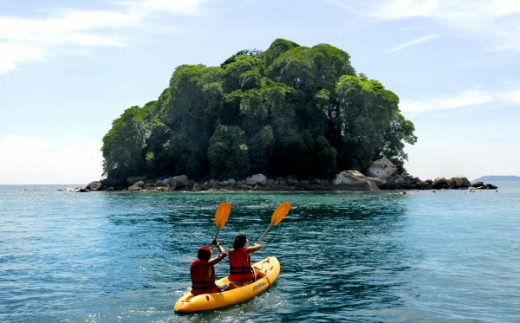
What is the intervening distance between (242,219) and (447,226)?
12647 mm

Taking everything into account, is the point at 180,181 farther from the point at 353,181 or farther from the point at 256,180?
the point at 353,181

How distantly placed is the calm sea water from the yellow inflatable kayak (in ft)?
0.68

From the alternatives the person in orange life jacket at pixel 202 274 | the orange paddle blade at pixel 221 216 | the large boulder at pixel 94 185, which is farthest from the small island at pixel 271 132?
the person in orange life jacket at pixel 202 274

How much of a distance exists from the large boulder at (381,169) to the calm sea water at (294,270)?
141 ft

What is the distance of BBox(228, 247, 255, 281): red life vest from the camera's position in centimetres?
1398

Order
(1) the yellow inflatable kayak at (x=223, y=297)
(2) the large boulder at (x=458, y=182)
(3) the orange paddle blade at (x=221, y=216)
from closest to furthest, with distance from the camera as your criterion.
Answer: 1. (1) the yellow inflatable kayak at (x=223, y=297)
2. (3) the orange paddle blade at (x=221, y=216)
3. (2) the large boulder at (x=458, y=182)

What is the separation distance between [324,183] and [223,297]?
6152cm

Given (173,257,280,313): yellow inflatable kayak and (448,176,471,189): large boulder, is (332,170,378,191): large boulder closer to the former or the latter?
(448,176,471,189): large boulder

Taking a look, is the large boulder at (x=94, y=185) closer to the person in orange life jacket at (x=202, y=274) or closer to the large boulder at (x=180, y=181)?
the large boulder at (x=180, y=181)

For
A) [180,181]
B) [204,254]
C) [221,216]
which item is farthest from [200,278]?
[180,181]

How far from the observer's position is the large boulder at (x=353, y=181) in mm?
70875

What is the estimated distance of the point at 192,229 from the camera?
2870 cm

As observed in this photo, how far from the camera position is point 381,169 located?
3027 inches

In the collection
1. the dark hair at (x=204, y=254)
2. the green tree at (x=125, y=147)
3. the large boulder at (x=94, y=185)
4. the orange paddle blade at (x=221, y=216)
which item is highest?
the green tree at (x=125, y=147)
